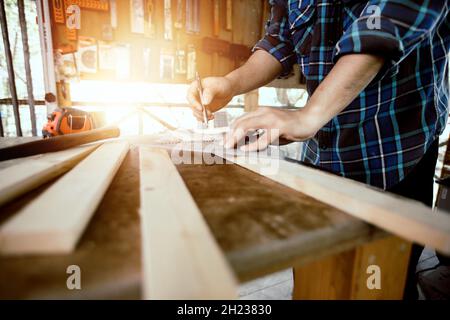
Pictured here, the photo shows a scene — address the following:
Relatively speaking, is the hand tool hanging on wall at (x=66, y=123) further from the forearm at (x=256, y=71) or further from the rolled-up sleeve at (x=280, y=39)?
the rolled-up sleeve at (x=280, y=39)

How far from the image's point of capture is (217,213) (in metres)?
0.60

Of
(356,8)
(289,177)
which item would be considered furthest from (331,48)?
(289,177)

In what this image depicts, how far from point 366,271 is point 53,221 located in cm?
71

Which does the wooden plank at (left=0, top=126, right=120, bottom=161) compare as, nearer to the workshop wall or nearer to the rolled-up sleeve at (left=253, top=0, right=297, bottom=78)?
the rolled-up sleeve at (left=253, top=0, right=297, bottom=78)

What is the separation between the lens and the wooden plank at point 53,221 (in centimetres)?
39

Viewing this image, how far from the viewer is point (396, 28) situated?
83 centimetres

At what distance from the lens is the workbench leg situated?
0.65 metres

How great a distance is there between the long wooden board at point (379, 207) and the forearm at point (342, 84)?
221 mm

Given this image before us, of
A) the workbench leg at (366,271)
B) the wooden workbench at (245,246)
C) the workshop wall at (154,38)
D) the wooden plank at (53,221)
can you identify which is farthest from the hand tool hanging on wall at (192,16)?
the workbench leg at (366,271)

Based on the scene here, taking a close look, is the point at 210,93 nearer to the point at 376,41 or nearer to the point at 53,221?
the point at 376,41

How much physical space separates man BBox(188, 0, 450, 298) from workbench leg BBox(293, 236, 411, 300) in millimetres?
420

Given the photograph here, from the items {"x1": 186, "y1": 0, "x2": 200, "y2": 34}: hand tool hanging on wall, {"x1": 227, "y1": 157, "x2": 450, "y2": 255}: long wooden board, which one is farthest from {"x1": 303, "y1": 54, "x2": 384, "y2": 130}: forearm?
{"x1": 186, "y1": 0, "x2": 200, "y2": 34}: hand tool hanging on wall

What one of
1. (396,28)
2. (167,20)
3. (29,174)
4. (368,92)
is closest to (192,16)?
(167,20)

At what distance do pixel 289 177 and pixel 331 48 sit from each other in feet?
2.58
